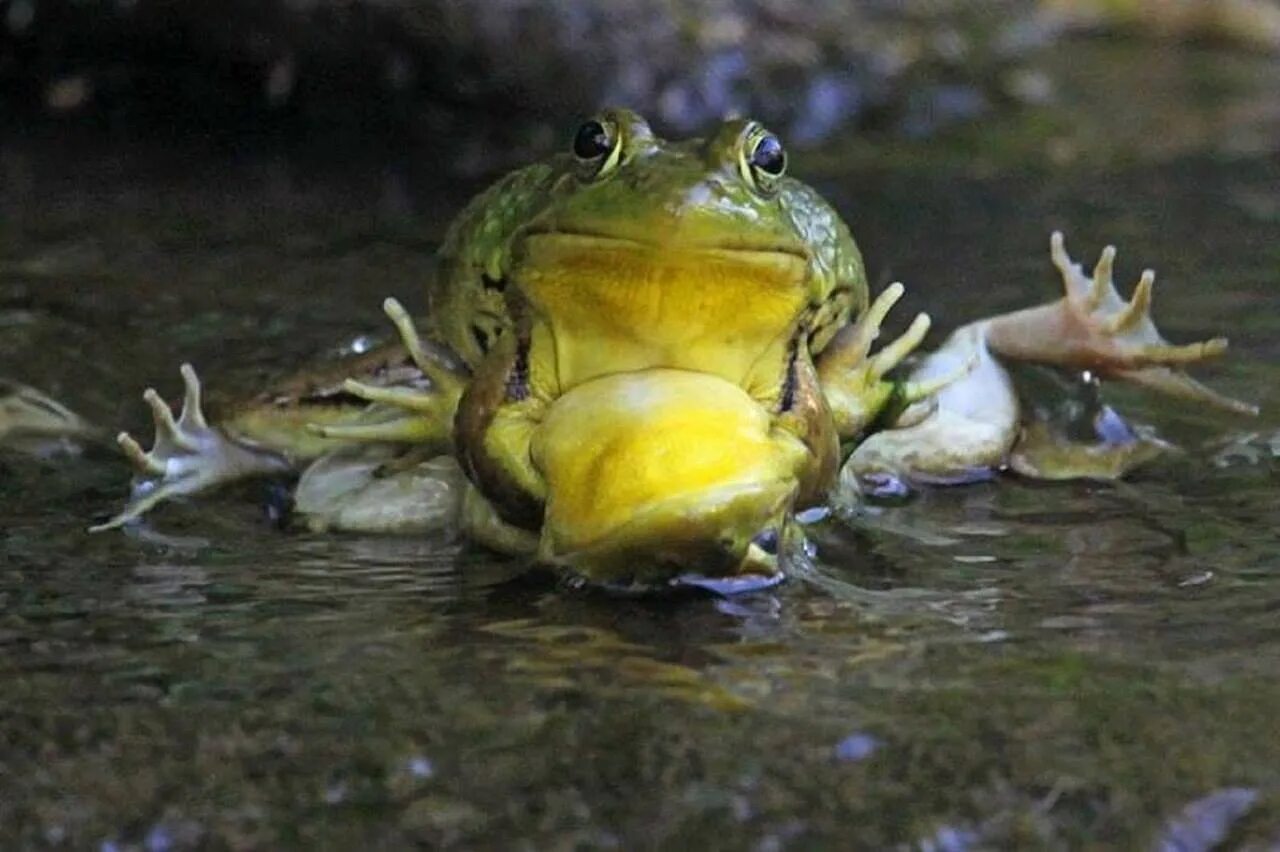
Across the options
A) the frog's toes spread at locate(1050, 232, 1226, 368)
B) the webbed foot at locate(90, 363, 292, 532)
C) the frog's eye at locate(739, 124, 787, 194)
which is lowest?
the webbed foot at locate(90, 363, 292, 532)

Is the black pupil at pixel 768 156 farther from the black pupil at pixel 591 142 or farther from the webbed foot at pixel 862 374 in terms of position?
the webbed foot at pixel 862 374

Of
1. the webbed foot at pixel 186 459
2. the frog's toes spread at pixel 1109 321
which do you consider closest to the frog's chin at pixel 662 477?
the webbed foot at pixel 186 459

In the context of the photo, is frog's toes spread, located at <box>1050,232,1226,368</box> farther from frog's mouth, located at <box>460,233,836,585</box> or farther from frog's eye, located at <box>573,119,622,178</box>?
frog's eye, located at <box>573,119,622,178</box>

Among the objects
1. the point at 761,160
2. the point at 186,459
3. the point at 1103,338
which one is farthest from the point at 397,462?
the point at 1103,338

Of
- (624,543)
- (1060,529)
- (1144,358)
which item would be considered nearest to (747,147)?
(624,543)

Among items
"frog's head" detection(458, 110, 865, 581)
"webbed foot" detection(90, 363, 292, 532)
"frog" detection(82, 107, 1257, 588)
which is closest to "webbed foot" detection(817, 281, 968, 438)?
"frog" detection(82, 107, 1257, 588)

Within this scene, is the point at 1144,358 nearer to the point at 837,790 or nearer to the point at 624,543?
the point at 624,543

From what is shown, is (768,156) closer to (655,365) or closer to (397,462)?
(655,365)
